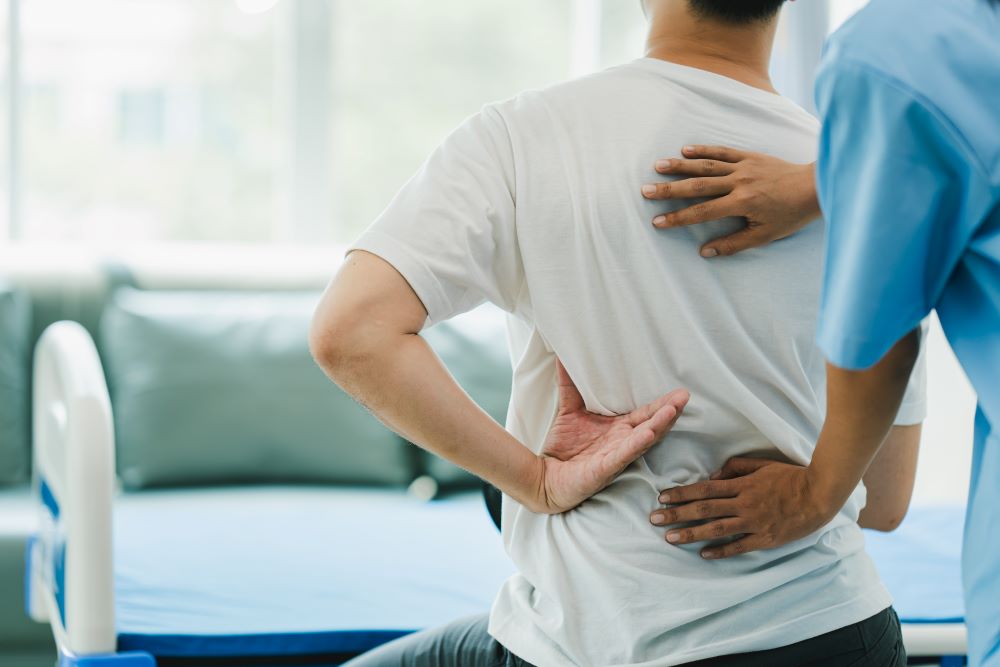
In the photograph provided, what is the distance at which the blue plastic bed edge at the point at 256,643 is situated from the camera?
1.65 meters

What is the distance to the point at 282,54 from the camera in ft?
10.7

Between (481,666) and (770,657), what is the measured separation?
28 cm

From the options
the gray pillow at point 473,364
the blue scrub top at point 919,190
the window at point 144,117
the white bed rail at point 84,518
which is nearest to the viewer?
the blue scrub top at point 919,190

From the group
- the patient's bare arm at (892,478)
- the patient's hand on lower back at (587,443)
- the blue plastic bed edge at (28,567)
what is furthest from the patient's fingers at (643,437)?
the blue plastic bed edge at (28,567)

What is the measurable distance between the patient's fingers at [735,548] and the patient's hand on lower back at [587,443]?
0.34 feet

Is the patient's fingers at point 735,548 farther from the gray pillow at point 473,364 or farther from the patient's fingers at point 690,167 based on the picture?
the gray pillow at point 473,364

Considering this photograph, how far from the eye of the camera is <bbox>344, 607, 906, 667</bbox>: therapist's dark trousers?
0.94 metres

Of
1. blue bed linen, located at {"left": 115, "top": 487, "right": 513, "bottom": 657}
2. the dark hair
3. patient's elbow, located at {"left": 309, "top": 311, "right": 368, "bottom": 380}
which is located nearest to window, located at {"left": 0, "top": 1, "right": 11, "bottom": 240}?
blue bed linen, located at {"left": 115, "top": 487, "right": 513, "bottom": 657}

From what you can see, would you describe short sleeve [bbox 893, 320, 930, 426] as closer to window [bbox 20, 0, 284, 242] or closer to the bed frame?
the bed frame

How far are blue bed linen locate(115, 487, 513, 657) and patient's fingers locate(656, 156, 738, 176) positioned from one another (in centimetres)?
103

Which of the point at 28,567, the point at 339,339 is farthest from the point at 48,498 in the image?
the point at 339,339

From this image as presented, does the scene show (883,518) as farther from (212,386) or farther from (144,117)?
(144,117)

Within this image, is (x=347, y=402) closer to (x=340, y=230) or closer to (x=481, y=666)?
(x=340, y=230)

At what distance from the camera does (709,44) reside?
3.28 ft
